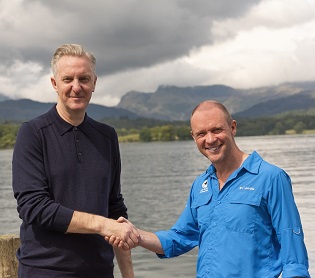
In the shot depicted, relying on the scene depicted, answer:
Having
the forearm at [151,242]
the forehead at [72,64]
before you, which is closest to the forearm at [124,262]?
the forearm at [151,242]

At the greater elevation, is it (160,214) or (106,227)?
(106,227)

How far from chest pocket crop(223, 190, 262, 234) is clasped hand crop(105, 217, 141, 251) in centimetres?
84

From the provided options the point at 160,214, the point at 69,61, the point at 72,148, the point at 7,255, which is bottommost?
the point at 160,214

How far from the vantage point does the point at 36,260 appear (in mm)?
4176

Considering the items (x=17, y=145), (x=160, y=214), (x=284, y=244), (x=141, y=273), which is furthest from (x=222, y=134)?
(x=160, y=214)

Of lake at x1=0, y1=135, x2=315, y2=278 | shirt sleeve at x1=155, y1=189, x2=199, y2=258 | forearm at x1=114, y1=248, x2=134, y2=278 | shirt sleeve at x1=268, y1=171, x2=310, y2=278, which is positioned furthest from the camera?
lake at x1=0, y1=135, x2=315, y2=278

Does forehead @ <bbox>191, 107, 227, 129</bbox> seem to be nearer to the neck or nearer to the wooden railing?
the neck

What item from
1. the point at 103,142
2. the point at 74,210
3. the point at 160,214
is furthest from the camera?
the point at 160,214

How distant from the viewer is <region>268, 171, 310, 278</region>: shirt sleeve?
3795mm

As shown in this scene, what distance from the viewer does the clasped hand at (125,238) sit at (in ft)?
13.8

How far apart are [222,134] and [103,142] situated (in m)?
1.09

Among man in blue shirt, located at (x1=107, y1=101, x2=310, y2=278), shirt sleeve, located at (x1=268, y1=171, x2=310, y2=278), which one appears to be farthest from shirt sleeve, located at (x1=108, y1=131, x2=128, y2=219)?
shirt sleeve, located at (x1=268, y1=171, x2=310, y2=278)

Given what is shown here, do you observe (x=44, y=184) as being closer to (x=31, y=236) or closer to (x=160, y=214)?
(x=31, y=236)

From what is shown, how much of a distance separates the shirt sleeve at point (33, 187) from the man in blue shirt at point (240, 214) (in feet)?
1.64
